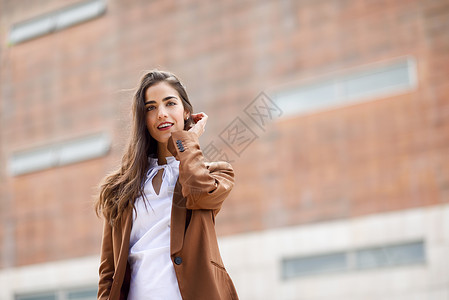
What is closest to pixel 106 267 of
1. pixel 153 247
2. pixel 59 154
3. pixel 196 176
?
pixel 153 247

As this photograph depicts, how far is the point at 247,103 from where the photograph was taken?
15969mm

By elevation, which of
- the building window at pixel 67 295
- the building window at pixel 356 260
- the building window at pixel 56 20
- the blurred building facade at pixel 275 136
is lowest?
the building window at pixel 356 260

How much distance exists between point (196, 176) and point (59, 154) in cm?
1708

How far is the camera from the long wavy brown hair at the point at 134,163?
8.44ft

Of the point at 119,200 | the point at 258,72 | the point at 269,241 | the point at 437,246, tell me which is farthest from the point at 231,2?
the point at 119,200

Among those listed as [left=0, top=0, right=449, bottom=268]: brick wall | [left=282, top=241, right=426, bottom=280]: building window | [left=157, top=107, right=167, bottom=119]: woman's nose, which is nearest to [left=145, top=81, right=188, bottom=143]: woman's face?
[left=157, top=107, right=167, bottom=119]: woman's nose

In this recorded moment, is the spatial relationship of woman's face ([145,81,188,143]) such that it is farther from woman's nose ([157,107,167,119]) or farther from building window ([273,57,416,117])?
building window ([273,57,416,117])

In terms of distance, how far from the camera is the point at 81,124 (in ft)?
61.1

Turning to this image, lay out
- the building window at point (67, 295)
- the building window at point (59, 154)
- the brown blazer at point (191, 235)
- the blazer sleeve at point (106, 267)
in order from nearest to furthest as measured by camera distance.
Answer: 1. the brown blazer at point (191, 235)
2. the blazer sleeve at point (106, 267)
3. the building window at point (67, 295)
4. the building window at point (59, 154)

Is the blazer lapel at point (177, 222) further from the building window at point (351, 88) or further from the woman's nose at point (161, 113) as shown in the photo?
the building window at point (351, 88)

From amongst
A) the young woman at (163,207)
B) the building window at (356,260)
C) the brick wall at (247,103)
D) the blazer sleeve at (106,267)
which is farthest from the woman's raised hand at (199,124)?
the building window at (356,260)

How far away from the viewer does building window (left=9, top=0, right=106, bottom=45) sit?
739 inches

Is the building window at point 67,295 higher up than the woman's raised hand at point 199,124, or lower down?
higher up

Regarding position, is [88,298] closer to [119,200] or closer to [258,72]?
[258,72]
